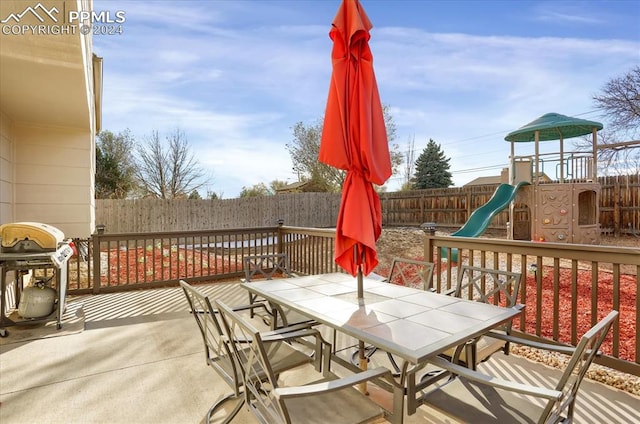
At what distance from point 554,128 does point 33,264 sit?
12.0m

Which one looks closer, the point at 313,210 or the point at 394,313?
the point at 394,313

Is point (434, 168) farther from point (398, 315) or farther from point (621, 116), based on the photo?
point (398, 315)

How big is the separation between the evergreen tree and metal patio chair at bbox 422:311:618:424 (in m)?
22.8

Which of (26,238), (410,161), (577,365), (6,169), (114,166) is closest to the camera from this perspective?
(577,365)

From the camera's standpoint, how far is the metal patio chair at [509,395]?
1.24 meters

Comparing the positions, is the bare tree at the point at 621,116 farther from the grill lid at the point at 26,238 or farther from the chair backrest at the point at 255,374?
the grill lid at the point at 26,238

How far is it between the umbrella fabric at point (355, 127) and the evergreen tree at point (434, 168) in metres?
22.5

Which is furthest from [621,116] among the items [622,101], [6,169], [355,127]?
[6,169]

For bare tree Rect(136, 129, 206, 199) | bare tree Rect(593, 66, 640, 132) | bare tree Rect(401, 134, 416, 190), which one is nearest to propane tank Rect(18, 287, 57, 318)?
bare tree Rect(136, 129, 206, 199)

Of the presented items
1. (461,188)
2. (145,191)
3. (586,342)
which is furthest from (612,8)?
(145,191)

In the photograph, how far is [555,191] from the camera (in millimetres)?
9266

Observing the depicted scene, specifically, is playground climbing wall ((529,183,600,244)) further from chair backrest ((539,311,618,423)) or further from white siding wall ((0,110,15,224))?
white siding wall ((0,110,15,224))

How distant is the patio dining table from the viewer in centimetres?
156

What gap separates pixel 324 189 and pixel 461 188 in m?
8.23
